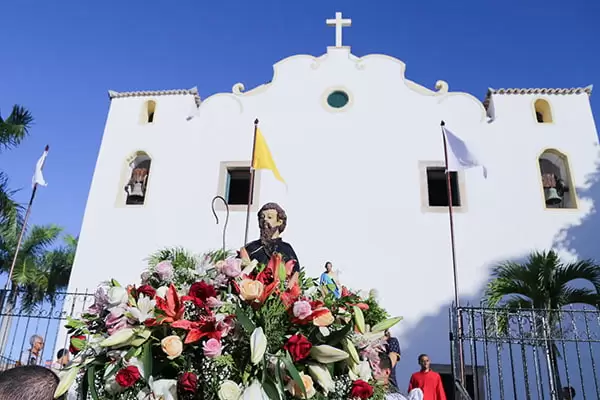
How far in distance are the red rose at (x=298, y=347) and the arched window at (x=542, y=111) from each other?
39.8 ft

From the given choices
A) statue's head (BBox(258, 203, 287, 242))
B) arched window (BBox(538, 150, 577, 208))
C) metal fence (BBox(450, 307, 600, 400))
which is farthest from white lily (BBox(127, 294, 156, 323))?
arched window (BBox(538, 150, 577, 208))

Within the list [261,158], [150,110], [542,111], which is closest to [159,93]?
[150,110]

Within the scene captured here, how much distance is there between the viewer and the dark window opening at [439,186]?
38.5 ft

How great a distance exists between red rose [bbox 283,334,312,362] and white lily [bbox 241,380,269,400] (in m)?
0.12

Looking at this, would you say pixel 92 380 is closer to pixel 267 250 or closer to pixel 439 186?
pixel 267 250

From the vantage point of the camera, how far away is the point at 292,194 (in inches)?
460

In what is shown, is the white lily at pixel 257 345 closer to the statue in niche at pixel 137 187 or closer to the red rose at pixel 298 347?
the red rose at pixel 298 347

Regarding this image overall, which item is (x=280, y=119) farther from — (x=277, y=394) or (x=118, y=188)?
(x=277, y=394)

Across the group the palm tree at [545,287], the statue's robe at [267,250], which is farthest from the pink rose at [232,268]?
the palm tree at [545,287]

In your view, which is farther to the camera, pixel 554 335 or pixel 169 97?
pixel 169 97

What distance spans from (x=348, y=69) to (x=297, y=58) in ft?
4.27

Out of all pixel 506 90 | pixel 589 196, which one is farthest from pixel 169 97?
pixel 589 196

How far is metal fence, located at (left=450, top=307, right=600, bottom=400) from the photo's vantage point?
699 centimetres

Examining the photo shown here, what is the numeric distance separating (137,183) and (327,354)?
11475 mm
